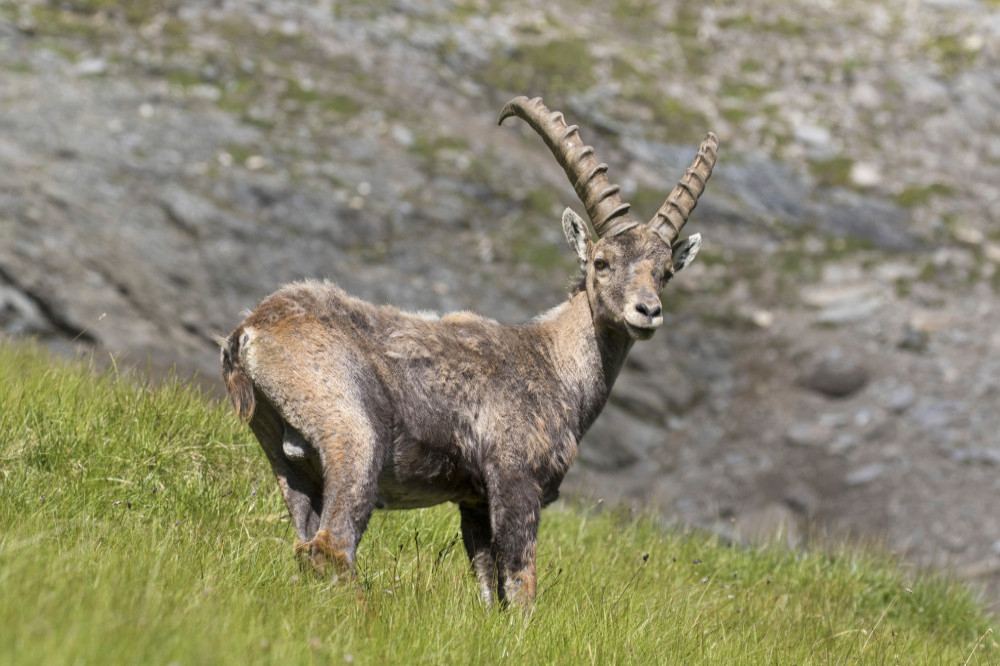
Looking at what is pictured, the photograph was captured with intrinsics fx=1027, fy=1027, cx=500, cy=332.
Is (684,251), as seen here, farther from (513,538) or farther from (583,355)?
(513,538)

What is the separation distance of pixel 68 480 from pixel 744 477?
11.4 meters

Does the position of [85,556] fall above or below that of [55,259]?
above

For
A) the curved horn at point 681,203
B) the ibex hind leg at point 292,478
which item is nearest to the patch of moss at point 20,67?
the curved horn at point 681,203

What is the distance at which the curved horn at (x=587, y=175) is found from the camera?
7.26m

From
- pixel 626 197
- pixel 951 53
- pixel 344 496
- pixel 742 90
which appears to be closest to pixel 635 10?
pixel 742 90

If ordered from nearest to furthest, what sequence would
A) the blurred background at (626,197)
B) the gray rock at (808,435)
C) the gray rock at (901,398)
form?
the blurred background at (626,197) → the gray rock at (808,435) → the gray rock at (901,398)

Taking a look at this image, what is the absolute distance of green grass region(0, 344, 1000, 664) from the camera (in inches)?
158

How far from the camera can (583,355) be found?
7.11m

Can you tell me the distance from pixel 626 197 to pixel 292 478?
14.7m

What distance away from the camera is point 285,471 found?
571 centimetres

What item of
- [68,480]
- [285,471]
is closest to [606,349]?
[285,471]

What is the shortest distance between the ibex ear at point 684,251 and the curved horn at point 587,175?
0.51 metres

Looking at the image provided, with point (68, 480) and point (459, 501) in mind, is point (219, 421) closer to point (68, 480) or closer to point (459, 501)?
point (68, 480)

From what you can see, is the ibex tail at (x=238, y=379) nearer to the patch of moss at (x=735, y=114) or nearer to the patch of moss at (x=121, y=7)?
the patch of moss at (x=121, y=7)
